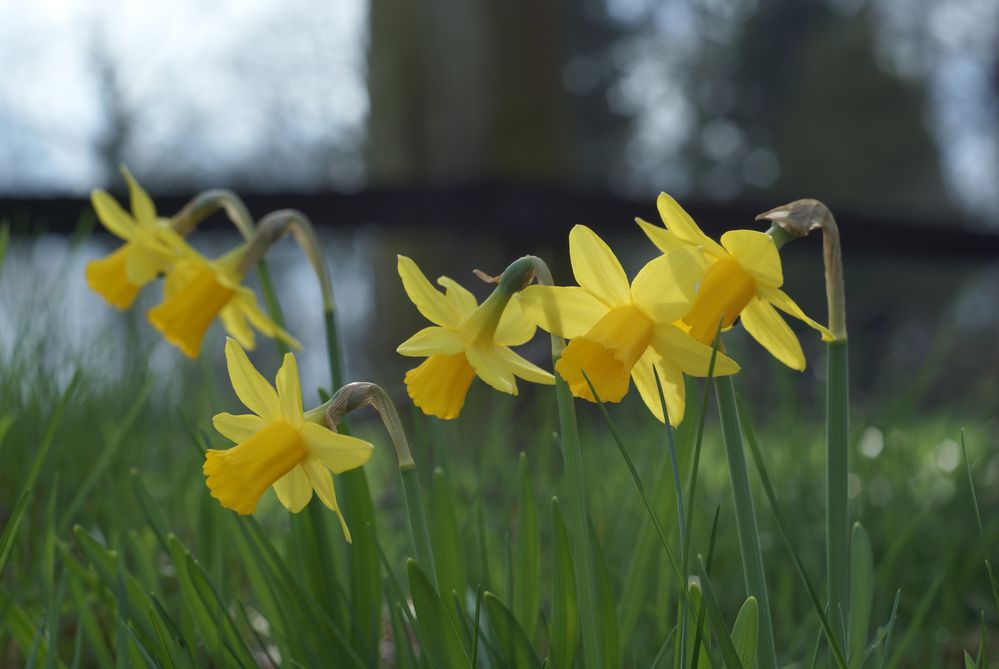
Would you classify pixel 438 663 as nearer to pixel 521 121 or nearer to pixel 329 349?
pixel 329 349

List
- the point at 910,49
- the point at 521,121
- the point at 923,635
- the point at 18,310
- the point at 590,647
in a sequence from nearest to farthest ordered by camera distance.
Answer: the point at 590,647 < the point at 923,635 < the point at 18,310 < the point at 521,121 < the point at 910,49

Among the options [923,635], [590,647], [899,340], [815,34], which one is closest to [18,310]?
[590,647]

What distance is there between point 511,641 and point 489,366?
23 centimetres

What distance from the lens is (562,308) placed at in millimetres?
710

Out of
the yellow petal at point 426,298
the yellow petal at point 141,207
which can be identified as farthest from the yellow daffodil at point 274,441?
the yellow petal at point 141,207

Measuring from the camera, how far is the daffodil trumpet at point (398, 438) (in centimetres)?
69

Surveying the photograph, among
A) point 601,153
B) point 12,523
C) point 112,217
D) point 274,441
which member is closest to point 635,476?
point 274,441

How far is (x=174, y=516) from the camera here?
1.52 meters

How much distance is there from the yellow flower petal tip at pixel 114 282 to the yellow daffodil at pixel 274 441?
2.11 feet

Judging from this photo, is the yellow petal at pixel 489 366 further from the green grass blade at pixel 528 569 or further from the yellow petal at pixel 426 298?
the green grass blade at pixel 528 569

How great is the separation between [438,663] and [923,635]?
0.89m

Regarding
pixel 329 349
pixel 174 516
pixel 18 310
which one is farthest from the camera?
pixel 18 310

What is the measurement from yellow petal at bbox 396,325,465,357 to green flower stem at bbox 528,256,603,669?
0.25 feet

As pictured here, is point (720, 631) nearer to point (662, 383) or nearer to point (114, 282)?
point (662, 383)
